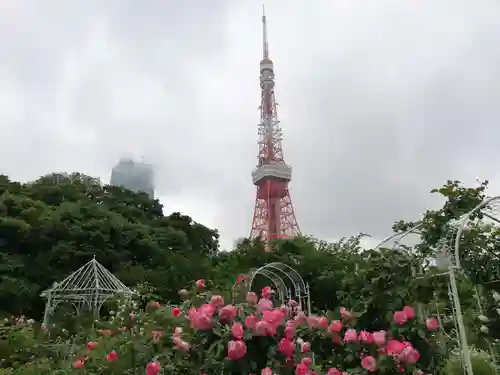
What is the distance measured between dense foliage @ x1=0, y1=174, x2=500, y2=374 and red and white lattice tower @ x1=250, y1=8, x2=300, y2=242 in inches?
384

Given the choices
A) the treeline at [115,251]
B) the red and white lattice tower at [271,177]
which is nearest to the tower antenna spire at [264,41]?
the red and white lattice tower at [271,177]

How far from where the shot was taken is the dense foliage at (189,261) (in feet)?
9.80

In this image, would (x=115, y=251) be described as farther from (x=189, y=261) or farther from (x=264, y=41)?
(x=264, y=41)

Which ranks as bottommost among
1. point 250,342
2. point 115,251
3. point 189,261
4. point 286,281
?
point 250,342

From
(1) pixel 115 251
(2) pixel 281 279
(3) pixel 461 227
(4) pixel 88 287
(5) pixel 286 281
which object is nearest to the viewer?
(3) pixel 461 227

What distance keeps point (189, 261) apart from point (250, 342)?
39.6 feet

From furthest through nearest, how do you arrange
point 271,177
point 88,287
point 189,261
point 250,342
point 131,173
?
point 131,173 → point 271,177 → point 189,261 → point 88,287 → point 250,342

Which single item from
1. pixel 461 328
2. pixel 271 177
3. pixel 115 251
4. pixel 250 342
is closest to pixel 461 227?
pixel 461 328

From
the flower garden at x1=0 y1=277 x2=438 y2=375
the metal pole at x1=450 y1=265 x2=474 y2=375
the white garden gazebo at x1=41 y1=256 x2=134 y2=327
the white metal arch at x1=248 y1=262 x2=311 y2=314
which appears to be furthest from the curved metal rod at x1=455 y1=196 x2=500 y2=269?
the white garden gazebo at x1=41 y1=256 x2=134 y2=327

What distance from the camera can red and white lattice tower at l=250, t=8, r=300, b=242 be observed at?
29156 mm

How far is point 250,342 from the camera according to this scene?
2.23 meters

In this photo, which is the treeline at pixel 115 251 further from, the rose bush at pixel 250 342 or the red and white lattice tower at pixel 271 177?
the red and white lattice tower at pixel 271 177

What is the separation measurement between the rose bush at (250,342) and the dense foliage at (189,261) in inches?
2.5

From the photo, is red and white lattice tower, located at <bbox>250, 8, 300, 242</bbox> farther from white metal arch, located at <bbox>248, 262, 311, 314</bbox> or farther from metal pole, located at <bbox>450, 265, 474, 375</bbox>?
metal pole, located at <bbox>450, 265, 474, 375</bbox>
